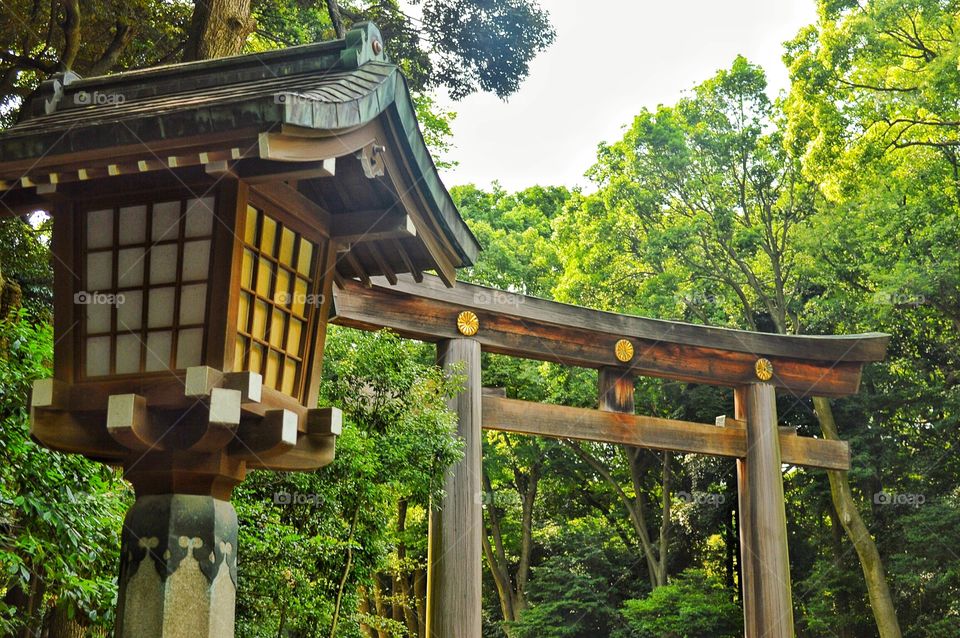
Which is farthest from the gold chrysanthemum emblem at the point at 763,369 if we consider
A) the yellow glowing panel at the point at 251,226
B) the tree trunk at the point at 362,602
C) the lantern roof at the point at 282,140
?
the yellow glowing panel at the point at 251,226

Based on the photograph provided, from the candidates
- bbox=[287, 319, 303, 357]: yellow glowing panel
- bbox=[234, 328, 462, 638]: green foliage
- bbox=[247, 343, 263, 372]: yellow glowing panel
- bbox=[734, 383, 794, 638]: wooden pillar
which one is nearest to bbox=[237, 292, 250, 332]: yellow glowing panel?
bbox=[247, 343, 263, 372]: yellow glowing panel

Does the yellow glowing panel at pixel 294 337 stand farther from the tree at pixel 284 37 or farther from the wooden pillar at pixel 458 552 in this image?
the tree at pixel 284 37

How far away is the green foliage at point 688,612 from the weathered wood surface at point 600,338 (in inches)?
220

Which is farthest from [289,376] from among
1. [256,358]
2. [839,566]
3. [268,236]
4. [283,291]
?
[839,566]

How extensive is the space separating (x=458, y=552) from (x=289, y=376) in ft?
14.1

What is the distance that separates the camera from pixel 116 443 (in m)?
3.90

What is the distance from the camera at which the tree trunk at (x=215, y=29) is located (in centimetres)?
704

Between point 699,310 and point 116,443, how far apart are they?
47.0ft

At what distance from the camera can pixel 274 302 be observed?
415 cm

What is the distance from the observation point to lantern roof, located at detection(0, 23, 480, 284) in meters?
3.60

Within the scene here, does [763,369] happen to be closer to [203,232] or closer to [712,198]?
[712,198]

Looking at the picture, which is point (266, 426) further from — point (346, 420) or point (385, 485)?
point (385, 485)

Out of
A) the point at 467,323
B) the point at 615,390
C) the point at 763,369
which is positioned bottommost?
the point at 615,390

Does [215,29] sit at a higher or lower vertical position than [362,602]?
higher
